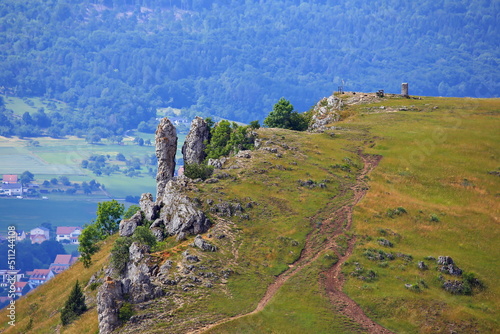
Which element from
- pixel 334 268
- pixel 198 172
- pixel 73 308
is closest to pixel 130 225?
pixel 198 172

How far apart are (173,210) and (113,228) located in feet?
129

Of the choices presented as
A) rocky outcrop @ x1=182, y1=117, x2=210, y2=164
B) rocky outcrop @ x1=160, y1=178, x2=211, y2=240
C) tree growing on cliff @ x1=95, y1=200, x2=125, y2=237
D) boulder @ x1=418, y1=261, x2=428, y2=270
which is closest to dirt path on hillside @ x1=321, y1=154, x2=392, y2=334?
boulder @ x1=418, y1=261, x2=428, y2=270

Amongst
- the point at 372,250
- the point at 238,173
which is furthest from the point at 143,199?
the point at 372,250

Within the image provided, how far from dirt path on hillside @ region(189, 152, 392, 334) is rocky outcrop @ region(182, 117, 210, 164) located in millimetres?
34734

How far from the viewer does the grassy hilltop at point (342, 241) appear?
70.0 meters

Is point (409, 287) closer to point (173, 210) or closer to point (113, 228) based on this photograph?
point (173, 210)

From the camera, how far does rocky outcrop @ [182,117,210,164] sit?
408ft

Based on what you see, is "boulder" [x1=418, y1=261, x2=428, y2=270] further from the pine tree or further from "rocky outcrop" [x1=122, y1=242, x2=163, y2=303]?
the pine tree

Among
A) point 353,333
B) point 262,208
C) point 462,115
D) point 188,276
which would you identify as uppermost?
point 462,115

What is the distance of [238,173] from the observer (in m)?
100

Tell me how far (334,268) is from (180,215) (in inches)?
905

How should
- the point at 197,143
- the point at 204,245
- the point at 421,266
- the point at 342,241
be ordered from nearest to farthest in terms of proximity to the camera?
the point at 421,266 → the point at 204,245 → the point at 342,241 → the point at 197,143

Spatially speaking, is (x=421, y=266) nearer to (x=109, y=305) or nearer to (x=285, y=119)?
(x=109, y=305)

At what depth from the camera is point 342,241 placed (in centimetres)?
8438
